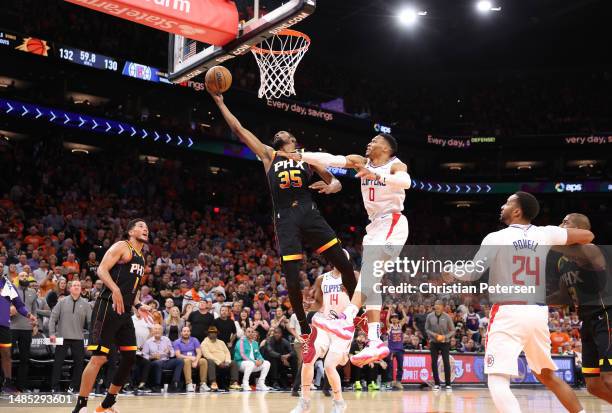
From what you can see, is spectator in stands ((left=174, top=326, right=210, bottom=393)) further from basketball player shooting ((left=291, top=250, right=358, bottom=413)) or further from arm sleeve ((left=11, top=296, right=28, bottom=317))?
basketball player shooting ((left=291, top=250, right=358, bottom=413))

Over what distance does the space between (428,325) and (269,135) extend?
16243 millimetres

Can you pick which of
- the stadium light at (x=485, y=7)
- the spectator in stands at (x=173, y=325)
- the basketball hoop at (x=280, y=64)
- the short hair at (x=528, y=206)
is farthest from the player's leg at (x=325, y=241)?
the stadium light at (x=485, y=7)

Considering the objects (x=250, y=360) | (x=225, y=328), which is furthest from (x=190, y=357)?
(x=250, y=360)

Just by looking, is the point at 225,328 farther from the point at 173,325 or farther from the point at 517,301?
the point at 517,301

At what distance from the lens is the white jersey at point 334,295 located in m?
10.3

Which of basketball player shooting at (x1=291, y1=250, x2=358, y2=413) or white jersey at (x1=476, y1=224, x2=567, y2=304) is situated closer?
white jersey at (x1=476, y1=224, x2=567, y2=304)

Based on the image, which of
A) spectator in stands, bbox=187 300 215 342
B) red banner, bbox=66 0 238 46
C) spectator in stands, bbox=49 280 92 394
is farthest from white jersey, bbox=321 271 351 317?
spectator in stands, bbox=187 300 215 342

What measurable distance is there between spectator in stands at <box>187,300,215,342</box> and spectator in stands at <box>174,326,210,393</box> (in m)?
0.29

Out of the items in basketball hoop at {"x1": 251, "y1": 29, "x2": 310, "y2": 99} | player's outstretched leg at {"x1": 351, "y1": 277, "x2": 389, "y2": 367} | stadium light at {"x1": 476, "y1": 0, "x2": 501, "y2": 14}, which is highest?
stadium light at {"x1": 476, "y1": 0, "x2": 501, "y2": 14}

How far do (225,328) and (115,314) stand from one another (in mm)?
6978

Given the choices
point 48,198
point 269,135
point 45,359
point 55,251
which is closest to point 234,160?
point 269,135

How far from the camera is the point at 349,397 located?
1425 centimetres

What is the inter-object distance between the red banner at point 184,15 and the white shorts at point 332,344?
436 cm

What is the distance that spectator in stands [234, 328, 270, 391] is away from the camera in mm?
15984
